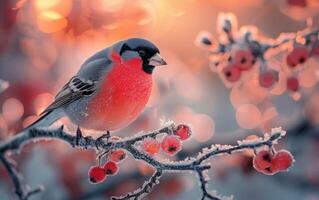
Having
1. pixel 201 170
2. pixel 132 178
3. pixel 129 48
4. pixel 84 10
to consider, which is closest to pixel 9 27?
pixel 84 10

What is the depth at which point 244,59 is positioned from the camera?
2.64 feet

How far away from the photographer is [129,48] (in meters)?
0.65

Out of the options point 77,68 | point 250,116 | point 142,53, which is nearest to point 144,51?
point 142,53

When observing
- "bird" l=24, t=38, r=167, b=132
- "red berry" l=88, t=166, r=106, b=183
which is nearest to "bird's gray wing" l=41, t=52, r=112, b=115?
"bird" l=24, t=38, r=167, b=132

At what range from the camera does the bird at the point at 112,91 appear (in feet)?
2.04

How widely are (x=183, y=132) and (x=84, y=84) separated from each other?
193 mm

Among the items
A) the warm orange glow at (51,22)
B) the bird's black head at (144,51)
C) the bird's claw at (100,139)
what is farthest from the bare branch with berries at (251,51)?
the warm orange glow at (51,22)

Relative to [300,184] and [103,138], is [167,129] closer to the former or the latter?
[103,138]

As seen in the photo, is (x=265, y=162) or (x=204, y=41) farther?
(x=204, y=41)

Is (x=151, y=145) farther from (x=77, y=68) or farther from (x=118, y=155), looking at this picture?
(x=77, y=68)

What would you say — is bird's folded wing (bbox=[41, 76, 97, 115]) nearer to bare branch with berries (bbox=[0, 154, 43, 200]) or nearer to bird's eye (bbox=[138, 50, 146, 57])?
bird's eye (bbox=[138, 50, 146, 57])

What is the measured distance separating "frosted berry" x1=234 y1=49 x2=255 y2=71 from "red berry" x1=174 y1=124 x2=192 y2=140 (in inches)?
12.5

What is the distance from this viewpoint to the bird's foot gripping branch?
448mm

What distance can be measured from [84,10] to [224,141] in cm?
36
